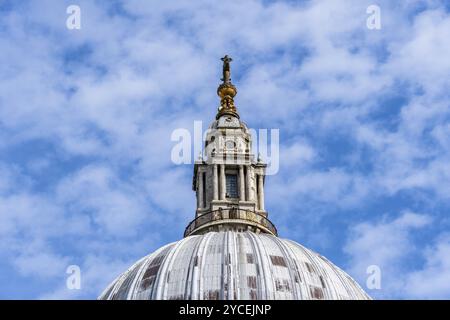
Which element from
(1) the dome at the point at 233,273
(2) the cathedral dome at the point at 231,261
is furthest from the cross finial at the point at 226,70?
(1) the dome at the point at 233,273

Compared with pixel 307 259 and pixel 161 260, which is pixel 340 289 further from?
pixel 161 260

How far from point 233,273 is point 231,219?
18545mm

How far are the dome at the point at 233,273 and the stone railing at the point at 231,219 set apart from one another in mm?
8270

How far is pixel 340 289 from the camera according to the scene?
4717 inches

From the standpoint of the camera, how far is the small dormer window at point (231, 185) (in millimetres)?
140212

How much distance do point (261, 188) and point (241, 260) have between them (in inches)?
952

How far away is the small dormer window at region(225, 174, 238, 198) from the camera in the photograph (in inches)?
5520

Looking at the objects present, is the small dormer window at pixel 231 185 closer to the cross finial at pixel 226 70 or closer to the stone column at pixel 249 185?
the stone column at pixel 249 185

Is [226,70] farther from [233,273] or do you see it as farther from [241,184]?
[233,273]

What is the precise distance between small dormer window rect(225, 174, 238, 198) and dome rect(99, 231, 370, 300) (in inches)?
580

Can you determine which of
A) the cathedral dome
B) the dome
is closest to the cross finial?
the cathedral dome

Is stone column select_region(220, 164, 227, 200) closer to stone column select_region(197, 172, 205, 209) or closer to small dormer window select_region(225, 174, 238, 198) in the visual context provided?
small dormer window select_region(225, 174, 238, 198)
